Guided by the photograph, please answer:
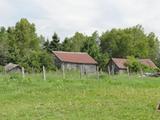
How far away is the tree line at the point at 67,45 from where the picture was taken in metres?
72.4

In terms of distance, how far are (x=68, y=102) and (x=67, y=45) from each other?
252 feet

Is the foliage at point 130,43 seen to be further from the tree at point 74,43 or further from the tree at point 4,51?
the tree at point 4,51

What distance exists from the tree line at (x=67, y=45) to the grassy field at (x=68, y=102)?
40891mm

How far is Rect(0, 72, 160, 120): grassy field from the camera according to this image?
13680 mm

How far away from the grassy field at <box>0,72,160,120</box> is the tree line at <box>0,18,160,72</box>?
4089 centimetres

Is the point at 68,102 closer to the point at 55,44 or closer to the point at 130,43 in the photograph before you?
the point at 55,44

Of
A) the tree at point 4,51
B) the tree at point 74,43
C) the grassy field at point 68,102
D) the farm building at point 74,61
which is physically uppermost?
the tree at point 74,43

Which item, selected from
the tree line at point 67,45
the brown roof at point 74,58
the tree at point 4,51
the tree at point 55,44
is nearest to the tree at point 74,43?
the tree line at point 67,45

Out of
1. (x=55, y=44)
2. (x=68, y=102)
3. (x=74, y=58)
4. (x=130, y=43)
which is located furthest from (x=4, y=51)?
(x=68, y=102)

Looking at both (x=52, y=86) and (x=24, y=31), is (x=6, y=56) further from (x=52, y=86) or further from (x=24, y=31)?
(x=52, y=86)

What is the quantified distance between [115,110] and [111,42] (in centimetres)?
8169

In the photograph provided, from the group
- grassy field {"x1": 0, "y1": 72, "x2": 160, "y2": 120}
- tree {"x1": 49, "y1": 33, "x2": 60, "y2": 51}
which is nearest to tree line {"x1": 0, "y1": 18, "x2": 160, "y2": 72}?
tree {"x1": 49, "y1": 33, "x2": 60, "y2": 51}

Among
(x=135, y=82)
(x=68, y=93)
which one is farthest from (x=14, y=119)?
(x=135, y=82)

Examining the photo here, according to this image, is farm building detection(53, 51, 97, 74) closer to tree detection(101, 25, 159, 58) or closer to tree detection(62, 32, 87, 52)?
tree detection(62, 32, 87, 52)
